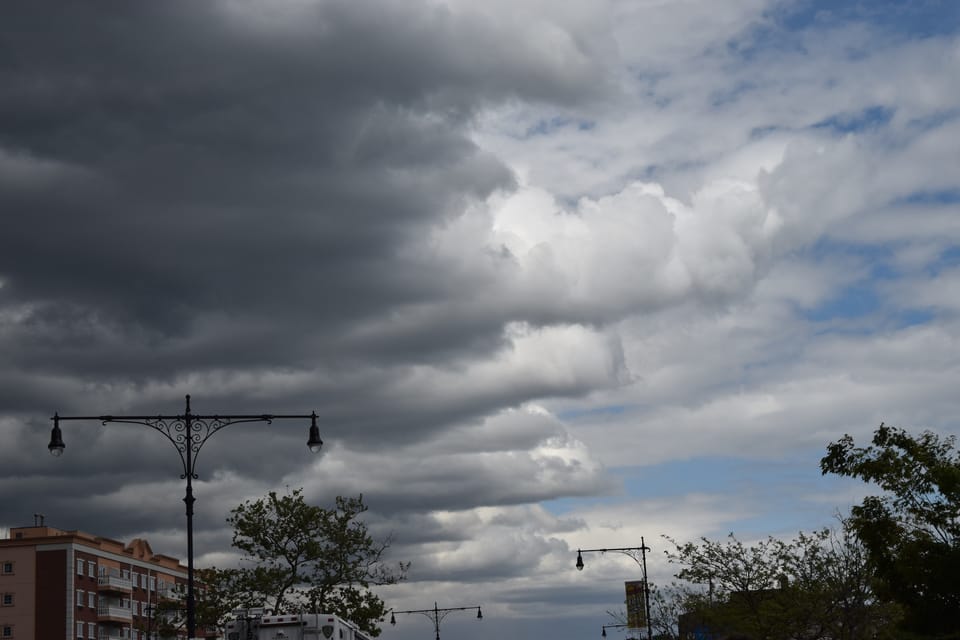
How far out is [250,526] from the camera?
171 feet

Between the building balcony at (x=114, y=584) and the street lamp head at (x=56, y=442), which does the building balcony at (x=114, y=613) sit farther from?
the street lamp head at (x=56, y=442)

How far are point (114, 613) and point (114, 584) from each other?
2.91 m

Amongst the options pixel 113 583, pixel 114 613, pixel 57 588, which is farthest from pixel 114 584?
pixel 57 588

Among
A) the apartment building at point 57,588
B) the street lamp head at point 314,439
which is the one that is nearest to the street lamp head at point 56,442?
the street lamp head at point 314,439

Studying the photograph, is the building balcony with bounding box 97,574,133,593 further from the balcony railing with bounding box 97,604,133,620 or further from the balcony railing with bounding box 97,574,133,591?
the balcony railing with bounding box 97,604,133,620

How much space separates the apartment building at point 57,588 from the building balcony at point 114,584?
102 mm

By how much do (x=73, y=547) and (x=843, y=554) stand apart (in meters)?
90.9

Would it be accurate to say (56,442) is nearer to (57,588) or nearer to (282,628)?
(282,628)

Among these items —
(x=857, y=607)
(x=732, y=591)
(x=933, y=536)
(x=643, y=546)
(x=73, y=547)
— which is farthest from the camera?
(x=73, y=547)

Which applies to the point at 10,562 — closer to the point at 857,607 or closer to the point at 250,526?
the point at 250,526

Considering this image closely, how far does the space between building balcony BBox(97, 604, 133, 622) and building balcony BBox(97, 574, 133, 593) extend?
5.66ft

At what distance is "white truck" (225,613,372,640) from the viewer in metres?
29.2

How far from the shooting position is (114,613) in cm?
12762

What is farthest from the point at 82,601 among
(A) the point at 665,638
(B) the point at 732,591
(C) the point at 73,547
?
(B) the point at 732,591
